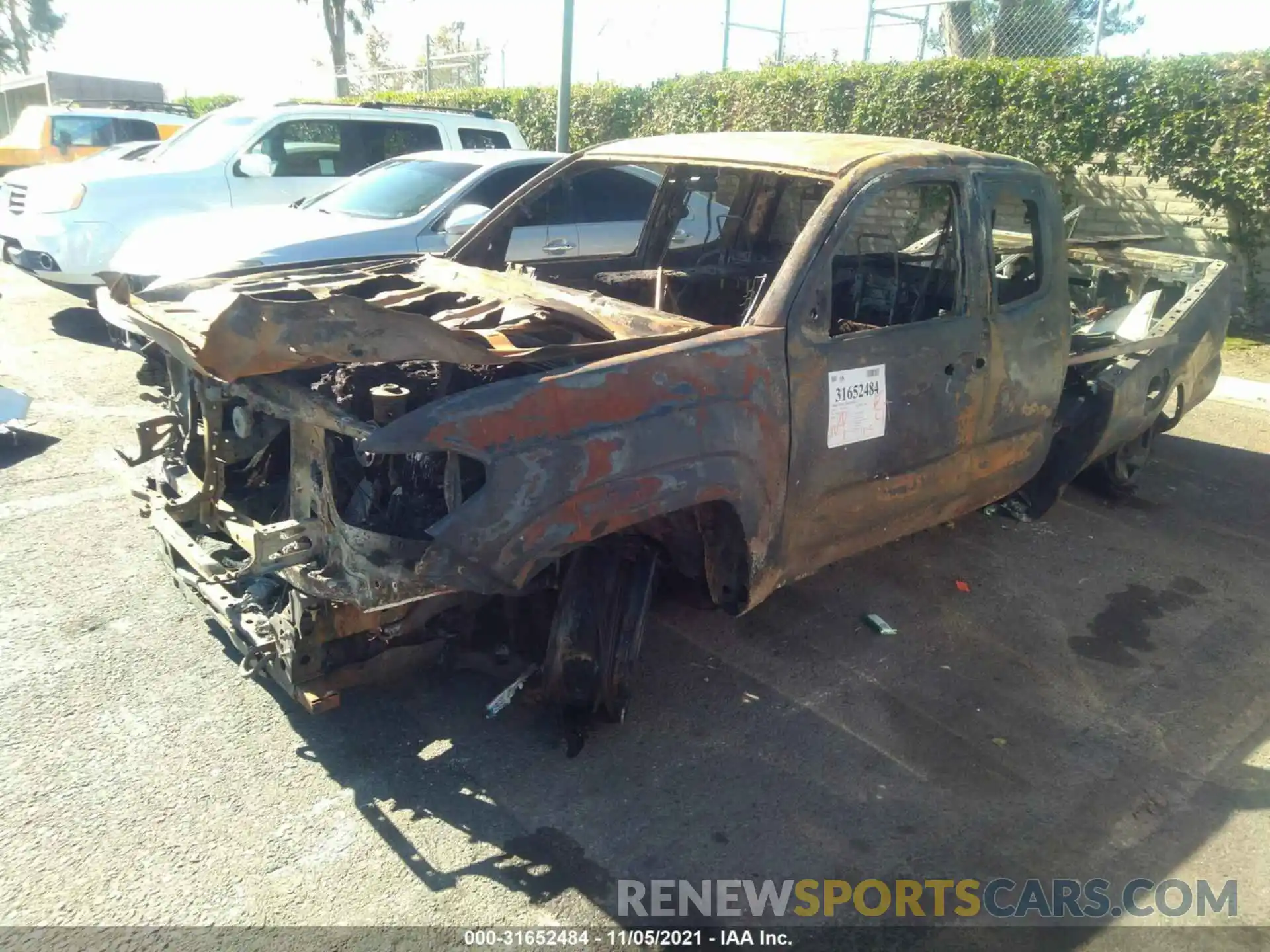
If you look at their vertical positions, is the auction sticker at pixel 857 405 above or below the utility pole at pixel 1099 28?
below

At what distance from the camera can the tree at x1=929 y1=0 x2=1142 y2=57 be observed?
425 inches

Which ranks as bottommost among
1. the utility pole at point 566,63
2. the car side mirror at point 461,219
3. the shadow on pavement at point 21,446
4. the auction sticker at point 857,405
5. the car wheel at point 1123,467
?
the shadow on pavement at point 21,446

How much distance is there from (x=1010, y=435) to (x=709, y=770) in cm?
211

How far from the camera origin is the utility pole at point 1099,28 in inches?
386

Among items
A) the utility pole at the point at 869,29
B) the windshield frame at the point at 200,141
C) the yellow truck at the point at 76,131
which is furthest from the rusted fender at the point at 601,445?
the yellow truck at the point at 76,131

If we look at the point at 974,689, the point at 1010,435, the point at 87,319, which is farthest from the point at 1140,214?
the point at 87,319

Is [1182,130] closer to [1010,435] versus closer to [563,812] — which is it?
[1010,435]

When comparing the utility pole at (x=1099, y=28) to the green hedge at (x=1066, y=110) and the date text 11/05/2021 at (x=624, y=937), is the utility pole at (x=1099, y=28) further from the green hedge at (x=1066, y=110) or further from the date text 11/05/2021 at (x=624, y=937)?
the date text 11/05/2021 at (x=624, y=937)

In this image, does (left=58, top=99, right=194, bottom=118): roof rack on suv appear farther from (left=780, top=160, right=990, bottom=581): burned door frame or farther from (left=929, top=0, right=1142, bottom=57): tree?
(left=780, top=160, right=990, bottom=581): burned door frame

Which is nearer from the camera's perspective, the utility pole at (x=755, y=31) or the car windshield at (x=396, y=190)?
the car windshield at (x=396, y=190)

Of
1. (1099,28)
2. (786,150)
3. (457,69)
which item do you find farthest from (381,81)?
(786,150)

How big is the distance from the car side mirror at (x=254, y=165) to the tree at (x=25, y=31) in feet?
168

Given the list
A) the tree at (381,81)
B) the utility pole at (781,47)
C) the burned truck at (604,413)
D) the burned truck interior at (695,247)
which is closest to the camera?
the burned truck at (604,413)

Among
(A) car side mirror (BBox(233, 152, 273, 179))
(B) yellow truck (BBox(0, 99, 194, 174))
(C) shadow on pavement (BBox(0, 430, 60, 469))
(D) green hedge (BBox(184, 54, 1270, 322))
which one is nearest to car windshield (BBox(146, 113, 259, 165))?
(A) car side mirror (BBox(233, 152, 273, 179))
